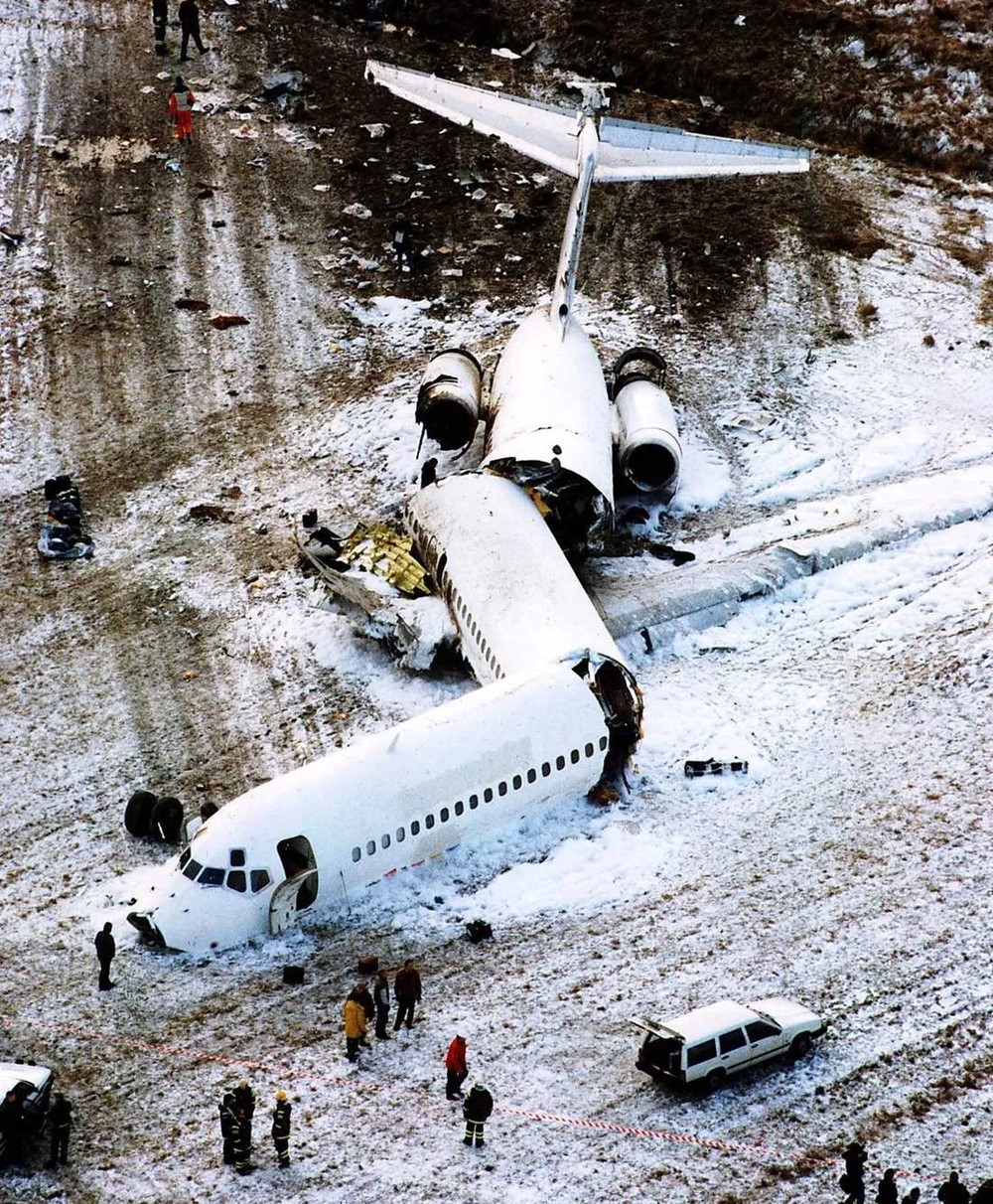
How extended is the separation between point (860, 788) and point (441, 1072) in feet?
39.8

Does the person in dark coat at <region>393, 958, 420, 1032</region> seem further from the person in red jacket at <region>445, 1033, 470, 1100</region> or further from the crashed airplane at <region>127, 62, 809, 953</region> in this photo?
Result: the crashed airplane at <region>127, 62, 809, 953</region>

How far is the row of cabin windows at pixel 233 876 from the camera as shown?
30109 mm

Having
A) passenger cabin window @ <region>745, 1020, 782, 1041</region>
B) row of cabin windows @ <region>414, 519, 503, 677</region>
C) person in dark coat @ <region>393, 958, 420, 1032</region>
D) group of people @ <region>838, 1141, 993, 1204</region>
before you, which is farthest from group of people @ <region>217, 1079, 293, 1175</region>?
row of cabin windows @ <region>414, 519, 503, 677</region>

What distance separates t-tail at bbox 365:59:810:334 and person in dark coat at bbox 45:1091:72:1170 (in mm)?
25603

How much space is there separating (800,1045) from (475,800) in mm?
7968

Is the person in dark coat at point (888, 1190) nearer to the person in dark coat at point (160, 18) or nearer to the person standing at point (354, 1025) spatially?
the person standing at point (354, 1025)

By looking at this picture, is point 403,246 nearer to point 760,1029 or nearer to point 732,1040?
point 760,1029

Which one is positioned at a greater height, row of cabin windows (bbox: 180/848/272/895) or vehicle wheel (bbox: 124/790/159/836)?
row of cabin windows (bbox: 180/848/272/895)

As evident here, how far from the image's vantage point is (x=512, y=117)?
1736 inches

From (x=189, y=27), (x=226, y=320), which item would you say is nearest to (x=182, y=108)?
(x=189, y=27)

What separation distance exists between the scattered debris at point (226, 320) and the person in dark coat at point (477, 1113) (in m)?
32.0

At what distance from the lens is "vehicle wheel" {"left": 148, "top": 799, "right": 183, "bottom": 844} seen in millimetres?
33656

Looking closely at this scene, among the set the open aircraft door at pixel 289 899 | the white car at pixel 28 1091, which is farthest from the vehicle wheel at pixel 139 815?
the white car at pixel 28 1091

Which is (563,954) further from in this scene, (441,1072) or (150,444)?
(150,444)
